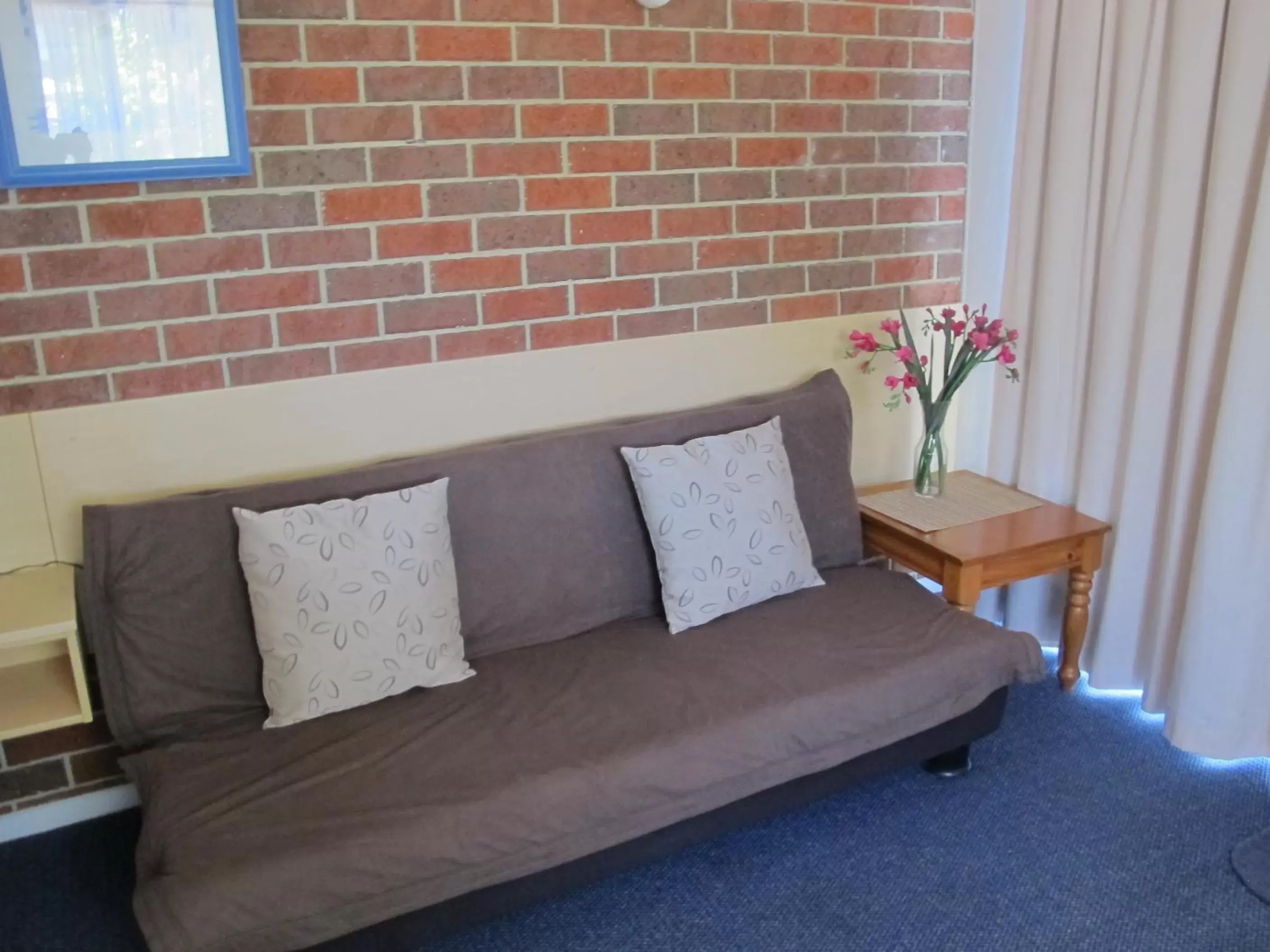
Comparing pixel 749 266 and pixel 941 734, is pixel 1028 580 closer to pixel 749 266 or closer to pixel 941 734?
pixel 941 734

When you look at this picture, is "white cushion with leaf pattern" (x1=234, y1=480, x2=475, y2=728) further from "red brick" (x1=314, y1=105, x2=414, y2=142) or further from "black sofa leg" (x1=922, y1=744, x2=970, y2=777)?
"black sofa leg" (x1=922, y1=744, x2=970, y2=777)

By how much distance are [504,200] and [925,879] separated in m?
1.66

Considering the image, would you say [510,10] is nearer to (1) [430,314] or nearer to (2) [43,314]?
(1) [430,314]

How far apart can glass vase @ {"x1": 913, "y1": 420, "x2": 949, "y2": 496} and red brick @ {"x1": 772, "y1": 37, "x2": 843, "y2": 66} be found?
943 millimetres

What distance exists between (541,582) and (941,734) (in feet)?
2.98

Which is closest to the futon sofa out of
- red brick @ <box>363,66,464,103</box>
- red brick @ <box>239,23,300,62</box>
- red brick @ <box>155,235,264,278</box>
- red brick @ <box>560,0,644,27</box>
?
red brick @ <box>155,235,264,278</box>

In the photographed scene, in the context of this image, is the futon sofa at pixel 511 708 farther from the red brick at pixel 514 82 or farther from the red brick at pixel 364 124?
the red brick at pixel 514 82

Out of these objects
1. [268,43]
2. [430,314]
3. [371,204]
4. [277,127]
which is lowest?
[430,314]

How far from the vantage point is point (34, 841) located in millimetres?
2344

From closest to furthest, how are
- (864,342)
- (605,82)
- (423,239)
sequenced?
1. (423,239)
2. (605,82)
3. (864,342)

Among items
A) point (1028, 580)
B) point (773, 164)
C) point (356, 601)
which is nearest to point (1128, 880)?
point (1028, 580)

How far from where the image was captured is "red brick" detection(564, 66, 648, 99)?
8.11 ft

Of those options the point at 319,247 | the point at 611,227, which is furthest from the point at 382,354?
the point at 611,227

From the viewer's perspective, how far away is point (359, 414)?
2.43m
